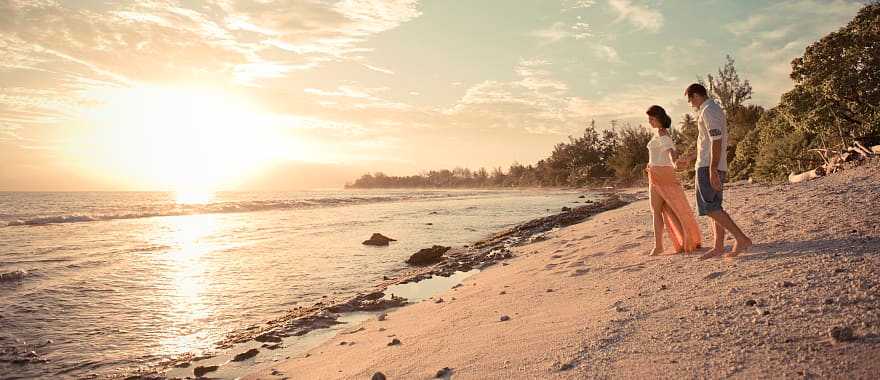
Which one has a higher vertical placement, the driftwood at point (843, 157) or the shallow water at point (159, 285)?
the driftwood at point (843, 157)

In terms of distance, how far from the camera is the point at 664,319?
354 cm

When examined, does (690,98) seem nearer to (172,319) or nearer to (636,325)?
(636,325)

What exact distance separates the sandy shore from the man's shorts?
2.01ft

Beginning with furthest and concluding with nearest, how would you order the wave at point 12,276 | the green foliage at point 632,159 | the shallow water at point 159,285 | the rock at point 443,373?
1. the green foliage at point 632,159
2. the wave at point 12,276
3. the shallow water at point 159,285
4. the rock at point 443,373

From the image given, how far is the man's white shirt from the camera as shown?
17.1 feet

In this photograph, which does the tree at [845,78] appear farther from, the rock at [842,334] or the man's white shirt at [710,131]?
the rock at [842,334]

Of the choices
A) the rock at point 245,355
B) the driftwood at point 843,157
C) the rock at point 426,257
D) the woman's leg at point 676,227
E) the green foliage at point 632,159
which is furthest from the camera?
the green foliage at point 632,159

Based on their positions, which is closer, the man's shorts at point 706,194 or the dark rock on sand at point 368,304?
the man's shorts at point 706,194

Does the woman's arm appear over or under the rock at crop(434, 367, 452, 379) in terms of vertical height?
over

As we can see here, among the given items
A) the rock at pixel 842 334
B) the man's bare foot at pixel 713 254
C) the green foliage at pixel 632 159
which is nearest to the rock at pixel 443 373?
the rock at pixel 842 334

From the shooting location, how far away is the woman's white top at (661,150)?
6.09 meters

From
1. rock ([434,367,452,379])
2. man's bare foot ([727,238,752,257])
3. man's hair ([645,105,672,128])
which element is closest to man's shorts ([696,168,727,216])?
man's bare foot ([727,238,752,257])

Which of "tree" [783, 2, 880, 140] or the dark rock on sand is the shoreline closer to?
the dark rock on sand

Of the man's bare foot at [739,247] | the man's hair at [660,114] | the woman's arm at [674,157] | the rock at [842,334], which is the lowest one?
the rock at [842,334]
